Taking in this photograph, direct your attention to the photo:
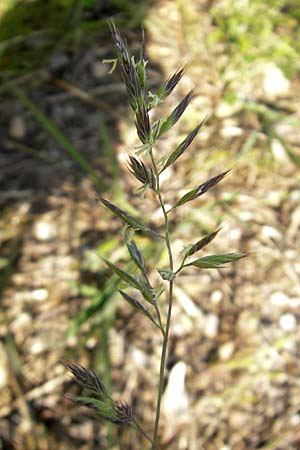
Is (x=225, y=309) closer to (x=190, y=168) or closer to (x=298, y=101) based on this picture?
(x=190, y=168)

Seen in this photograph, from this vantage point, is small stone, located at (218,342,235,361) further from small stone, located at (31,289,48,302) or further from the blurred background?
small stone, located at (31,289,48,302)

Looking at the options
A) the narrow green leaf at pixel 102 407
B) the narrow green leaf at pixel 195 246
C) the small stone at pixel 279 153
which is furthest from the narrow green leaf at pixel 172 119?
the small stone at pixel 279 153

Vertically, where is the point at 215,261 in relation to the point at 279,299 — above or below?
below

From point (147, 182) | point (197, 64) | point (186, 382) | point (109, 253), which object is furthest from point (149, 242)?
point (147, 182)

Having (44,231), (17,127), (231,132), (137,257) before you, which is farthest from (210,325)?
(137,257)

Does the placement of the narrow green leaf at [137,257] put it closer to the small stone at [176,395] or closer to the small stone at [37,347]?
the small stone at [176,395]

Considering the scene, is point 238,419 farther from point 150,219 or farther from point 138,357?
point 150,219

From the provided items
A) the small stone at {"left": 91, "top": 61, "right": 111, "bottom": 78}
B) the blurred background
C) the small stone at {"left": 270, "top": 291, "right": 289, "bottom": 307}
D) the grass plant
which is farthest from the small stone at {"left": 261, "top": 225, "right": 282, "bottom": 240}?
the grass plant
